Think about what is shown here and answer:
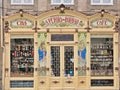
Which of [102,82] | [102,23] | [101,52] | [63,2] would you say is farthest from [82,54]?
[63,2]

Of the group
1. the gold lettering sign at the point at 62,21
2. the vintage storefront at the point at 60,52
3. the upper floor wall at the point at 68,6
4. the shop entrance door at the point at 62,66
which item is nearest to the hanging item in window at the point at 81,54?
the vintage storefront at the point at 60,52

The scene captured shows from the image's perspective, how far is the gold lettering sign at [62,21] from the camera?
23.1 metres

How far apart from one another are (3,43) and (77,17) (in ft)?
13.3

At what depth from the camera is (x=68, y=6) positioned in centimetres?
2330

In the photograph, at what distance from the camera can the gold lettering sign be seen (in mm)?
23125

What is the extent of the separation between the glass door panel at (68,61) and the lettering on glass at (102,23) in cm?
170

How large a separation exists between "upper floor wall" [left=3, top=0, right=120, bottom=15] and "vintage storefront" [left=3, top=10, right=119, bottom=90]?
347mm

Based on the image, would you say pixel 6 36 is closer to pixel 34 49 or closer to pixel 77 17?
pixel 34 49

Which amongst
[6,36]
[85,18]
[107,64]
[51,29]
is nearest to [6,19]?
[6,36]

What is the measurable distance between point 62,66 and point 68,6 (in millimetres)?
3151

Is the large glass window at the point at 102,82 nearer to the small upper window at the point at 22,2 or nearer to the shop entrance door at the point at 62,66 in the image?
the shop entrance door at the point at 62,66

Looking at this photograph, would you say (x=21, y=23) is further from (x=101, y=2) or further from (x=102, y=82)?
(x=102, y=82)

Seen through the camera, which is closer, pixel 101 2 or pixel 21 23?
pixel 21 23

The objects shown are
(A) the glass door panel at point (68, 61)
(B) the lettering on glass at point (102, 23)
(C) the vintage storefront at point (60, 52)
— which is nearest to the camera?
(C) the vintage storefront at point (60, 52)
